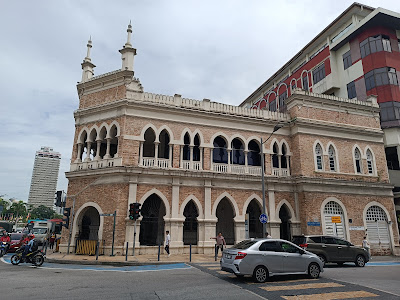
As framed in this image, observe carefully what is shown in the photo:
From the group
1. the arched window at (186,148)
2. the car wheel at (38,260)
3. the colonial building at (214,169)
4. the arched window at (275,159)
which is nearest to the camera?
the car wheel at (38,260)

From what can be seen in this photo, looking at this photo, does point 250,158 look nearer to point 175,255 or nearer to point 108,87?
point 175,255

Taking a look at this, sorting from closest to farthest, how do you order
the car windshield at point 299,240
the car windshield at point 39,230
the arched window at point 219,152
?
1. the car windshield at point 299,240
2. the arched window at point 219,152
3. the car windshield at point 39,230

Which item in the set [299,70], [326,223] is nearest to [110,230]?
[326,223]

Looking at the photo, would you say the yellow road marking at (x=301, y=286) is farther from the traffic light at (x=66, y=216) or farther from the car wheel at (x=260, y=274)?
the traffic light at (x=66, y=216)

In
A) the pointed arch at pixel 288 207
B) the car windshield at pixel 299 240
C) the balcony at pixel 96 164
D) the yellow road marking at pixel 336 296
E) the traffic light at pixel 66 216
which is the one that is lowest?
the yellow road marking at pixel 336 296

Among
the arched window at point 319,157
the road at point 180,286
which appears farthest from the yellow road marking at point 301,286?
the arched window at point 319,157

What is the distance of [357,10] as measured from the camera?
2998cm

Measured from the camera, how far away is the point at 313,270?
1018 centimetres

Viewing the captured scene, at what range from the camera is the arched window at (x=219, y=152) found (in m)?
20.6

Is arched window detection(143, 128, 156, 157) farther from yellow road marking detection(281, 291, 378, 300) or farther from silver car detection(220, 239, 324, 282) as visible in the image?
yellow road marking detection(281, 291, 378, 300)

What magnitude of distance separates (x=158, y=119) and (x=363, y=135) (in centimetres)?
1581

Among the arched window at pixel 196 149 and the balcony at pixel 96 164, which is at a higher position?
the arched window at pixel 196 149

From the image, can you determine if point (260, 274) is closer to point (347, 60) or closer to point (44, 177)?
point (347, 60)

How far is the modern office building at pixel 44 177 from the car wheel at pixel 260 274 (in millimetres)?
171118
